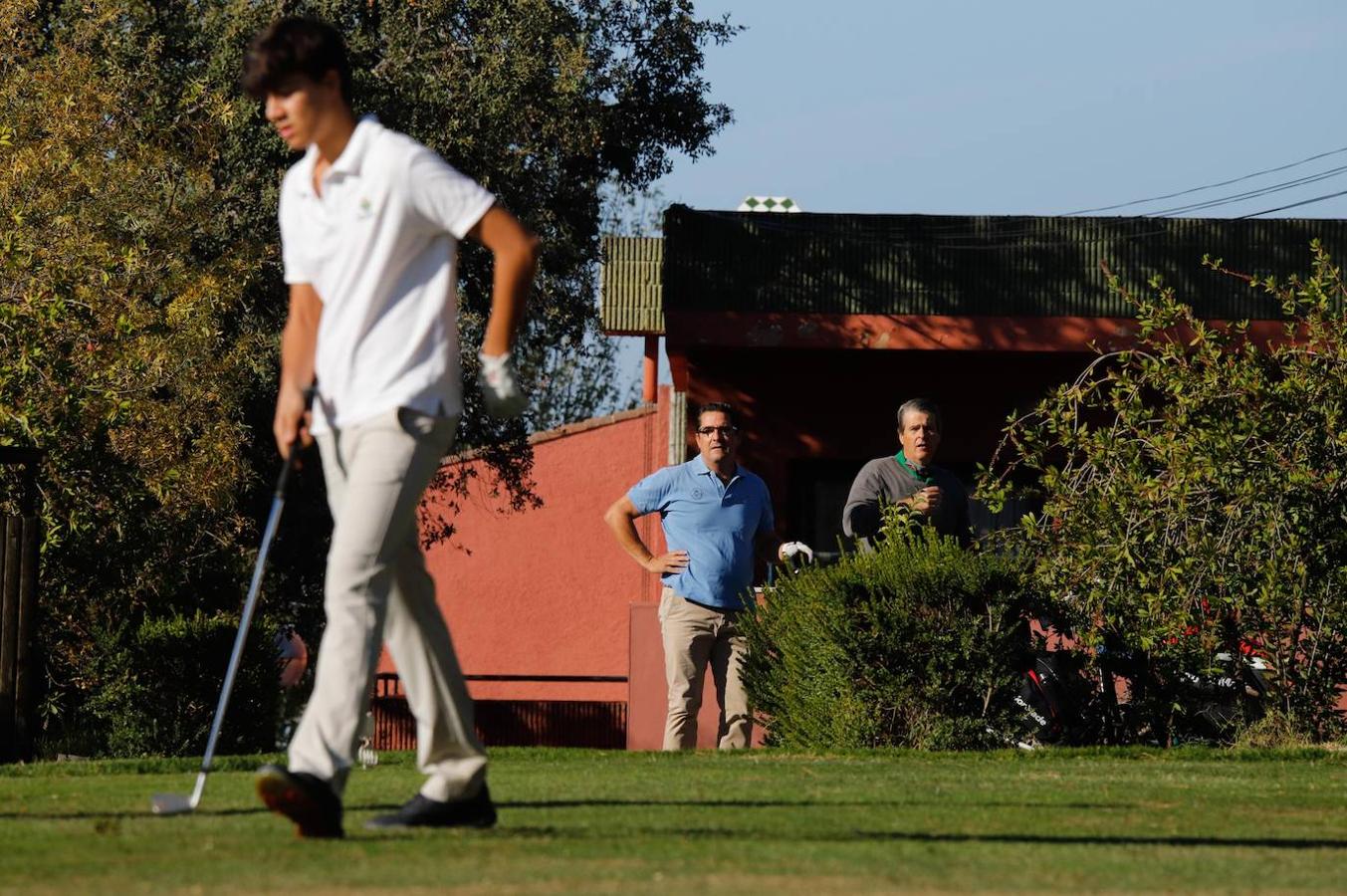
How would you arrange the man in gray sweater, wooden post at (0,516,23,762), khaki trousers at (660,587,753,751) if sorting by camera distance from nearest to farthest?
wooden post at (0,516,23,762)
the man in gray sweater
khaki trousers at (660,587,753,751)

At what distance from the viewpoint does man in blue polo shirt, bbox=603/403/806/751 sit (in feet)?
35.4

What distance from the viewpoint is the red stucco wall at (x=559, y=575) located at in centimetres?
2828

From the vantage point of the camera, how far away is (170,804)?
17.8 ft

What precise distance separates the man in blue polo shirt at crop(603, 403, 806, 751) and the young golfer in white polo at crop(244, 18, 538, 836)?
5.44m

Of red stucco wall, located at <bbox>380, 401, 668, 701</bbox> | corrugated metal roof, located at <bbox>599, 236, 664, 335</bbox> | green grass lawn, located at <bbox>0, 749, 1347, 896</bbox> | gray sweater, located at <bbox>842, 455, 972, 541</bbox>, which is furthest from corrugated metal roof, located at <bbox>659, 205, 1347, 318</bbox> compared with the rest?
red stucco wall, located at <bbox>380, 401, 668, 701</bbox>

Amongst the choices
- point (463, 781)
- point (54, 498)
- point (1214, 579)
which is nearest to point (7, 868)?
point (463, 781)

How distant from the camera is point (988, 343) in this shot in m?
16.5

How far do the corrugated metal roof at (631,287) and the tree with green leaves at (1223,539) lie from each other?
6037 millimetres

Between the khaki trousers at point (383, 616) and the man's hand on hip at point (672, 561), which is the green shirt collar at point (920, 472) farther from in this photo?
the khaki trousers at point (383, 616)

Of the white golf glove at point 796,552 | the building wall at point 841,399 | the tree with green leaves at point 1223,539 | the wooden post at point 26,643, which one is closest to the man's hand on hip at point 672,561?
the white golf glove at point 796,552

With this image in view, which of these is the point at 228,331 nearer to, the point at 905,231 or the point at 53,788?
the point at 905,231

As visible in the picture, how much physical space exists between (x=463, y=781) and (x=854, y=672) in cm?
451

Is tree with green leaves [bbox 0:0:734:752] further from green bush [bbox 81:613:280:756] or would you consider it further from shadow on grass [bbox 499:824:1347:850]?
shadow on grass [bbox 499:824:1347:850]

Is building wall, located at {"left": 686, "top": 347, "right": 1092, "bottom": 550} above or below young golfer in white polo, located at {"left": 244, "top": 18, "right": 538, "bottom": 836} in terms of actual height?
above
